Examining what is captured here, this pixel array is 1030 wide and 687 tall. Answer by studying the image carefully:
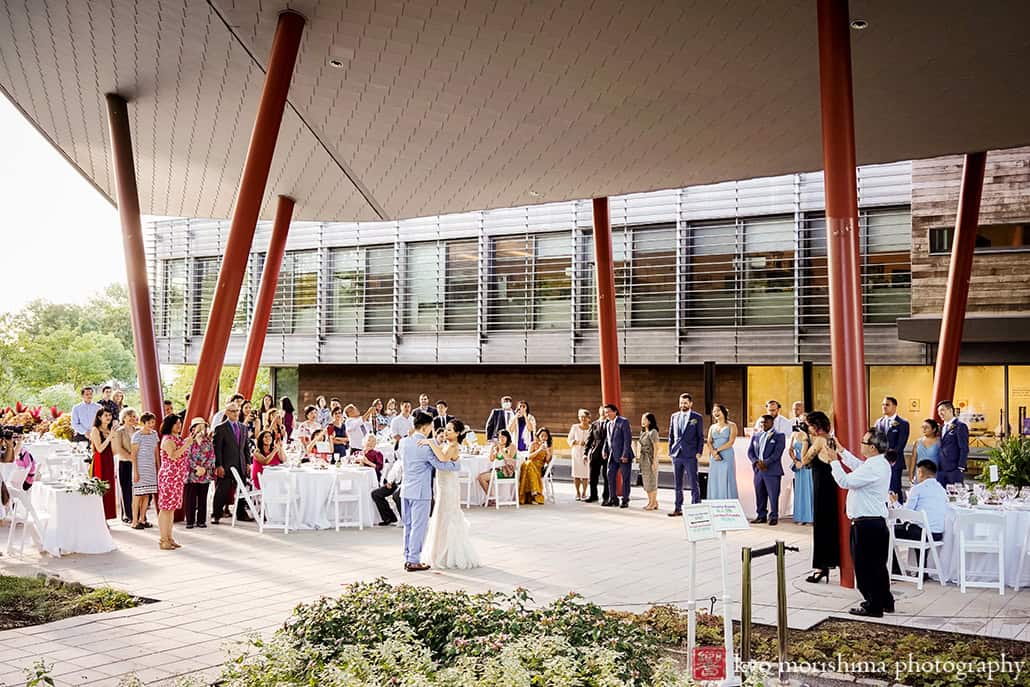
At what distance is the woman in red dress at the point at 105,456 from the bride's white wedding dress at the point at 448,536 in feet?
16.4

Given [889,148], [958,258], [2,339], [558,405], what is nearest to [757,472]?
[889,148]

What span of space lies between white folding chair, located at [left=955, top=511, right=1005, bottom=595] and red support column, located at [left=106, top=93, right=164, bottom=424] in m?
10.3

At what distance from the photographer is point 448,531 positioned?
9805 millimetres

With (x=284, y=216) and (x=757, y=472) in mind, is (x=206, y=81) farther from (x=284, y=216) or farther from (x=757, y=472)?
(x=757, y=472)

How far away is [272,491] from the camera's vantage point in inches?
492

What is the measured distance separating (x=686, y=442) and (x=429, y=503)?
5.39m

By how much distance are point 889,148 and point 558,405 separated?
511 inches

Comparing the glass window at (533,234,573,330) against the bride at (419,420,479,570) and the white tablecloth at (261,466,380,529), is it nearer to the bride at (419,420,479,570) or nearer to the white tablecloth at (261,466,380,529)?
the white tablecloth at (261,466,380,529)

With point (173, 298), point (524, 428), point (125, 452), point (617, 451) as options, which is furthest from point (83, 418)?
point (173, 298)

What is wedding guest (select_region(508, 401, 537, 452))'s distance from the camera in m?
17.1

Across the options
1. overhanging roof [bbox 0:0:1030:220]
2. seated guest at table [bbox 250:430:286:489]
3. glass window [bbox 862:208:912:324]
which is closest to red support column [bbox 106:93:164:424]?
overhanging roof [bbox 0:0:1030:220]

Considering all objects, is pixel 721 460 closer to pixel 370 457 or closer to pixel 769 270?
pixel 370 457

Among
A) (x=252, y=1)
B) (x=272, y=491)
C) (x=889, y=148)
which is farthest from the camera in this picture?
(x=889, y=148)

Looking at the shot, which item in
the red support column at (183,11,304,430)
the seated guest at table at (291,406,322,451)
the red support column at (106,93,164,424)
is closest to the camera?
the red support column at (183,11,304,430)
